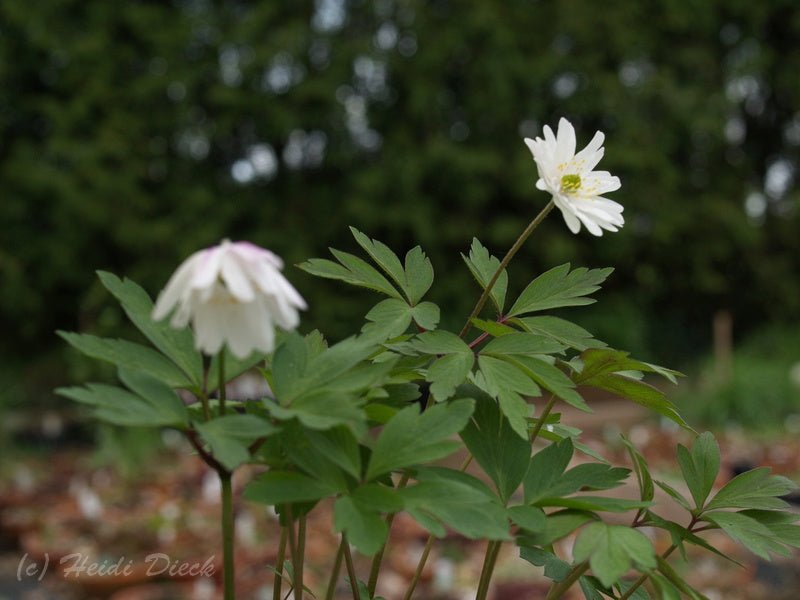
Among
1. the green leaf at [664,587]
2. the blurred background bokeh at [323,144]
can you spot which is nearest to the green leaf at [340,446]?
the green leaf at [664,587]

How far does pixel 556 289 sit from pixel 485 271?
66 millimetres

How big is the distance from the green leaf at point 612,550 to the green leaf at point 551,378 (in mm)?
88

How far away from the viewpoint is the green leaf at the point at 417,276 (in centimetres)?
73

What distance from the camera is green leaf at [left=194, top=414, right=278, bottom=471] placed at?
49cm

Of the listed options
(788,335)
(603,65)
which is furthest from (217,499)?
(788,335)

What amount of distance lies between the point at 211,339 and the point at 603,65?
287 inches

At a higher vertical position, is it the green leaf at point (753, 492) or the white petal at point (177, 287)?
the white petal at point (177, 287)

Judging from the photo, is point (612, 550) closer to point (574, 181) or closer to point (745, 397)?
point (574, 181)

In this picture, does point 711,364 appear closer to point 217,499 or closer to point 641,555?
point 217,499

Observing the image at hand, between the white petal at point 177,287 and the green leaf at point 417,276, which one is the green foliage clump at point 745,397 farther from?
the white petal at point 177,287

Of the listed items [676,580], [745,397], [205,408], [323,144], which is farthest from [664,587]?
[323,144]

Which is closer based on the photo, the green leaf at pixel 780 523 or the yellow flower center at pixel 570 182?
the green leaf at pixel 780 523

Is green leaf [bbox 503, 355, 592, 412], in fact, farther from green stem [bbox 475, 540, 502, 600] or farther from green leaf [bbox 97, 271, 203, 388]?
green leaf [bbox 97, 271, 203, 388]

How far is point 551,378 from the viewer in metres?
0.64
